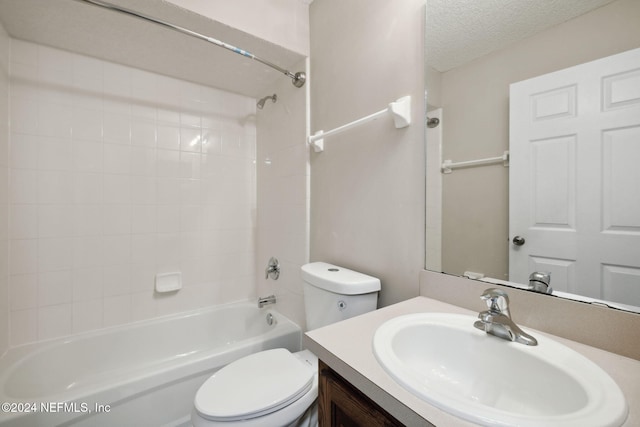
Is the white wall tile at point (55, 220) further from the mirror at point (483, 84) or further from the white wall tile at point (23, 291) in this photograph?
the mirror at point (483, 84)

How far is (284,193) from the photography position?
69.4 inches

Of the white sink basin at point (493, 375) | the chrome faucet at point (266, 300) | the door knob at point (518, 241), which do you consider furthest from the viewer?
the chrome faucet at point (266, 300)

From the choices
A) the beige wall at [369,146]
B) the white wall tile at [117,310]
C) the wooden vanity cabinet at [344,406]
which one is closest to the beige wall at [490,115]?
the beige wall at [369,146]

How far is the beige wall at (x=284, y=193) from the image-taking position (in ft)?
5.19

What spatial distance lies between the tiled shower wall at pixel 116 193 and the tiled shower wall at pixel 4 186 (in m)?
0.03

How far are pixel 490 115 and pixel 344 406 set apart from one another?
924 mm

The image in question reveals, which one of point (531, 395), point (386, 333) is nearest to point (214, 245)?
point (386, 333)

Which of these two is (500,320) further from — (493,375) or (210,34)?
(210,34)

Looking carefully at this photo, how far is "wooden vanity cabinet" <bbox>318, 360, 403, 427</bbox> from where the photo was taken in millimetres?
504

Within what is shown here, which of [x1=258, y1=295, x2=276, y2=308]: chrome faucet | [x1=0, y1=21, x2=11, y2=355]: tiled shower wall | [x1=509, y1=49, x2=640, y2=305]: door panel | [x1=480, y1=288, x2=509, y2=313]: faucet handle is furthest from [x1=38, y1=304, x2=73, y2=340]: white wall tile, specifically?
[x1=509, y1=49, x2=640, y2=305]: door panel

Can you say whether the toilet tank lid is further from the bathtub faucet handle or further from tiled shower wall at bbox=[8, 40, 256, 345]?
tiled shower wall at bbox=[8, 40, 256, 345]

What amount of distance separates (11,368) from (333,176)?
176cm

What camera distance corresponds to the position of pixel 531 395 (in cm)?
56

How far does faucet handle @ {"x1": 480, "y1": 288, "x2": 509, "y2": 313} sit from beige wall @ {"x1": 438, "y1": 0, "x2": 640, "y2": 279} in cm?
19
